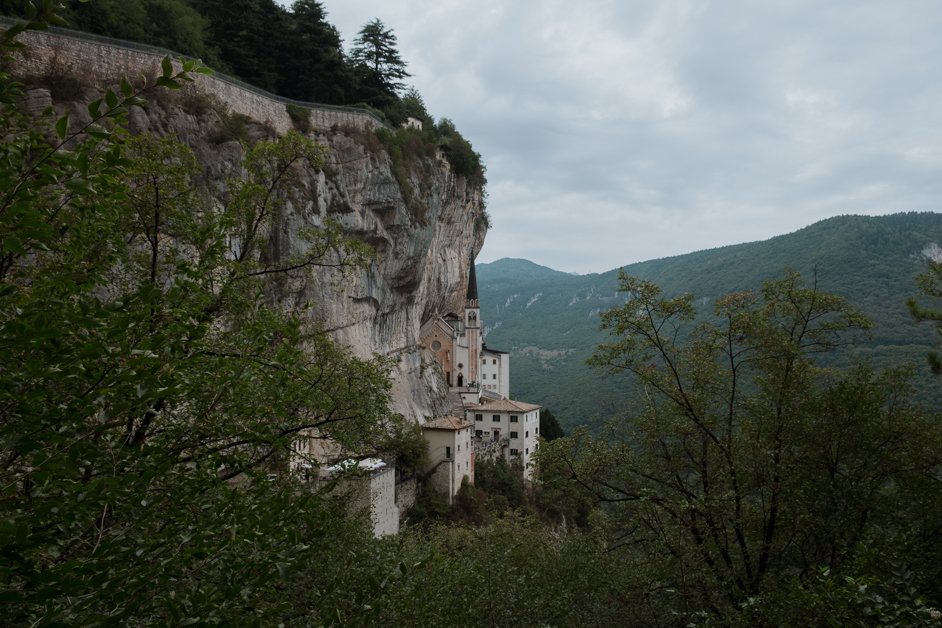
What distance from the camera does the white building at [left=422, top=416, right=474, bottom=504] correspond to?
1334 inches

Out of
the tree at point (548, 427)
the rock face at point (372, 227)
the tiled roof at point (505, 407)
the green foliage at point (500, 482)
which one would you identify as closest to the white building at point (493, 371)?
the tree at point (548, 427)

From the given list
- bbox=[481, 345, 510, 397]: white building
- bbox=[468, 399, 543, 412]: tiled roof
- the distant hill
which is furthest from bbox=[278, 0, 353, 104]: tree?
bbox=[481, 345, 510, 397]: white building

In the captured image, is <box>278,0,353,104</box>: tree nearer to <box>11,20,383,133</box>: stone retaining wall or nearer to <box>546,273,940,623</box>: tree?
<box>11,20,383,133</box>: stone retaining wall

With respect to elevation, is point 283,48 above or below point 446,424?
above

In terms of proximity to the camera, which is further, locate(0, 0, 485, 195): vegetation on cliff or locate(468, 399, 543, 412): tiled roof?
locate(468, 399, 543, 412): tiled roof

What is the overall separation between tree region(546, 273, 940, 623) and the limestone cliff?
682 centimetres

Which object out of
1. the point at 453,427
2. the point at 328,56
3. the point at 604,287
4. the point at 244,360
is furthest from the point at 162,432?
the point at 604,287

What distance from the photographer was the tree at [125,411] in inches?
118

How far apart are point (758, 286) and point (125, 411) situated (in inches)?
3634

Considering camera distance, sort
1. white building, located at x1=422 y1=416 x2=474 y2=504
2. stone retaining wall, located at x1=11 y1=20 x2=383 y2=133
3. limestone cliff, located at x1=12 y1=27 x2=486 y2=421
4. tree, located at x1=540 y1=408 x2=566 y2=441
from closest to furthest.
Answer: stone retaining wall, located at x1=11 y1=20 x2=383 y2=133, limestone cliff, located at x1=12 y1=27 x2=486 y2=421, white building, located at x1=422 y1=416 x2=474 y2=504, tree, located at x1=540 y1=408 x2=566 y2=441

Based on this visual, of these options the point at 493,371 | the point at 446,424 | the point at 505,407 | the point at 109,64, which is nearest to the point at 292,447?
the point at 109,64

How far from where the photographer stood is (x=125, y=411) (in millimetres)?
4371

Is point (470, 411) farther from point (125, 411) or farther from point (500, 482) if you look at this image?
point (125, 411)

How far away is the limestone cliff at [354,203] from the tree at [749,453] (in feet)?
22.4
